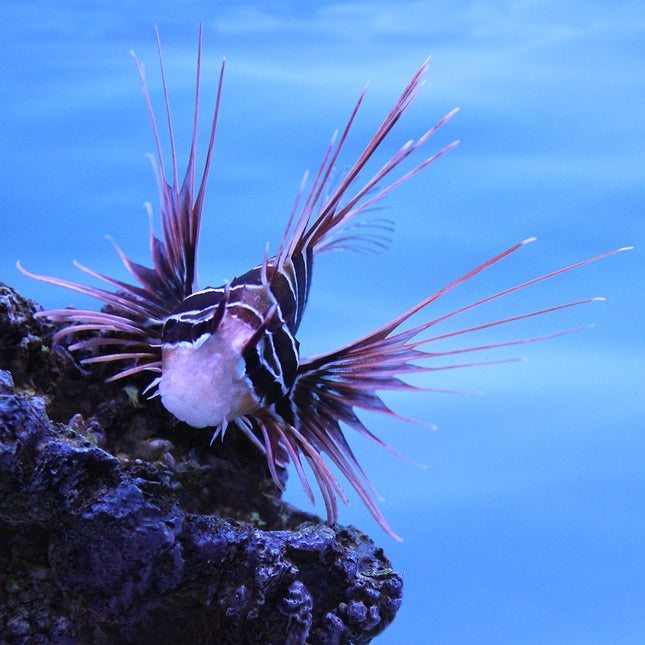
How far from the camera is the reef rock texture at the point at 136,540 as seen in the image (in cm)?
136

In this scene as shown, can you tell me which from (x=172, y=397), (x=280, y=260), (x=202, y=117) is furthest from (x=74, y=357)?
(x=202, y=117)

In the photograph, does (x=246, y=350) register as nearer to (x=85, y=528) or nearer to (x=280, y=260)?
(x=280, y=260)

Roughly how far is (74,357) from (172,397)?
1.62 feet

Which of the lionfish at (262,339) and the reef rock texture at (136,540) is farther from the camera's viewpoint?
the lionfish at (262,339)

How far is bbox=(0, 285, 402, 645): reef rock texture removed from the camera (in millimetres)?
1364

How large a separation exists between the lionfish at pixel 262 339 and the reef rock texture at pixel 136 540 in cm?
12

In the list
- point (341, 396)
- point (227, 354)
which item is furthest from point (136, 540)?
point (341, 396)

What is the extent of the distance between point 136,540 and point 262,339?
1.79 ft

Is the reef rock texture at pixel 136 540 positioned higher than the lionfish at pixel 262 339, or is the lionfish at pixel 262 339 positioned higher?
the lionfish at pixel 262 339

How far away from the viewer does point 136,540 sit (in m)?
1.36

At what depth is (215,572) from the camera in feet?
4.95

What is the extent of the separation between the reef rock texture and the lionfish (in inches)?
4.7

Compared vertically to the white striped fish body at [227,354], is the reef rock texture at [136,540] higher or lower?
lower

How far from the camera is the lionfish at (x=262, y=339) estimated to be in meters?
1.58
